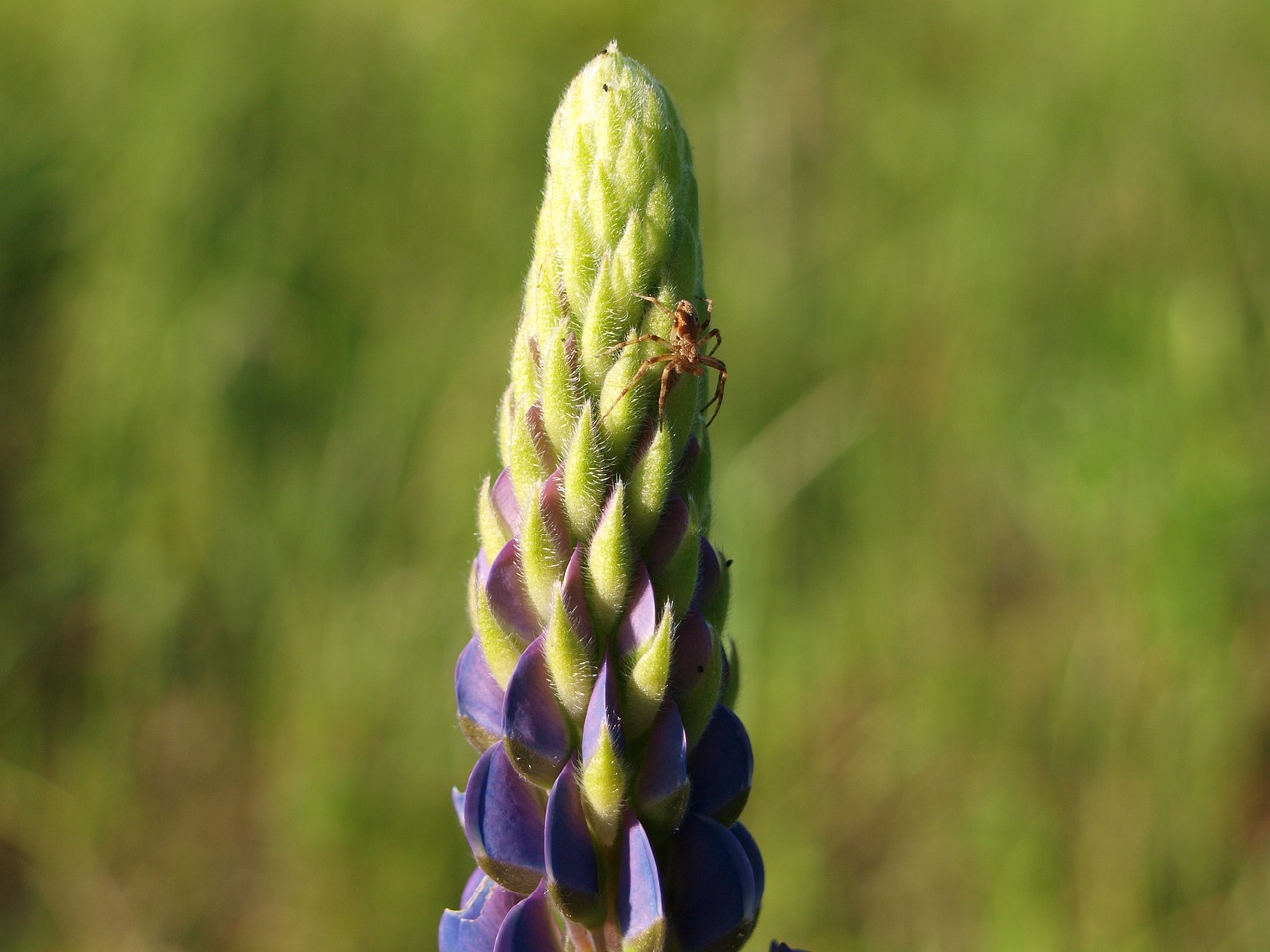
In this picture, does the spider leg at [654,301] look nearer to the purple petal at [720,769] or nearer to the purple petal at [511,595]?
the purple petal at [511,595]

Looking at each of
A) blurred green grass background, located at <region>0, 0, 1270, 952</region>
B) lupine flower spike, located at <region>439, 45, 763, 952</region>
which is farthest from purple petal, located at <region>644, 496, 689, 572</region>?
blurred green grass background, located at <region>0, 0, 1270, 952</region>

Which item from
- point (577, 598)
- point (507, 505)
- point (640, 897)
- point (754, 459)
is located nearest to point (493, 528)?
point (507, 505)

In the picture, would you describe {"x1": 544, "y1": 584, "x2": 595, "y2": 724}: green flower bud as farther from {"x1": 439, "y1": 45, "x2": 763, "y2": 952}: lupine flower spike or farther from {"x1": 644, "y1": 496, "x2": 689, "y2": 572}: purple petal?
{"x1": 644, "y1": 496, "x2": 689, "y2": 572}: purple petal

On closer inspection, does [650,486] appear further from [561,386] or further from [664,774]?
[664,774]

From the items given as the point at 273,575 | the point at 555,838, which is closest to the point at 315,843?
the point at 273,575

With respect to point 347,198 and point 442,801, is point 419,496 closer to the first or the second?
point 442,801

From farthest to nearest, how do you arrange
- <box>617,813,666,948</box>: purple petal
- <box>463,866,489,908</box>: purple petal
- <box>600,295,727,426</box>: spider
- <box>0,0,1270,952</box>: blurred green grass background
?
<box>0,0,1270,952</box>: blurred green grass background, <box>463,866,489,908</box>: purple petal, <box>600,295,727,426</box>: spider, <box>617,813,666,948</box>: purple petal

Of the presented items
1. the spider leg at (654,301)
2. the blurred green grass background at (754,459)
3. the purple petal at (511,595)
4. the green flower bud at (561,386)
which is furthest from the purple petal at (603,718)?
the blurred green grass background at (754,459)
